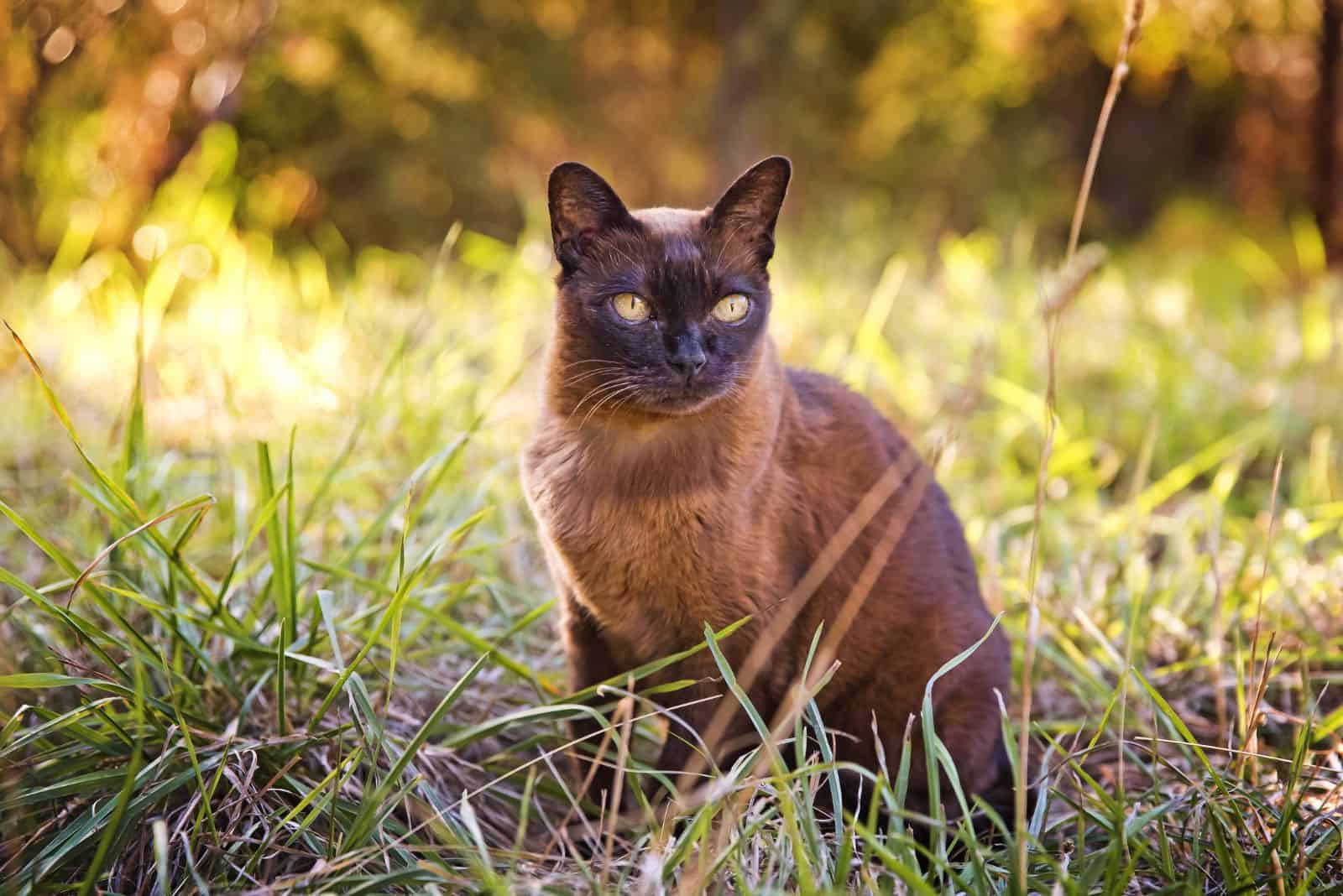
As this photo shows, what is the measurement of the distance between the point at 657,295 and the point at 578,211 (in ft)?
0.65

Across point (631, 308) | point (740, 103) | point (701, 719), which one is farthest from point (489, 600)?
point (740, 103)

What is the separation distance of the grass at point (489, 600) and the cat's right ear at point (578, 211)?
261mm

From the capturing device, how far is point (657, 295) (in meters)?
1.47

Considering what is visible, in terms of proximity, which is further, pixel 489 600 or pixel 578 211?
pixel 489 600

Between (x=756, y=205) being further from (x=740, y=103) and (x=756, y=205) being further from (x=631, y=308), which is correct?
(x=740, y=103)

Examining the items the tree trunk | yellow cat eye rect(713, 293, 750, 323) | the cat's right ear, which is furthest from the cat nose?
the tree trunk

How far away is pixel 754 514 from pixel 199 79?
3533mm

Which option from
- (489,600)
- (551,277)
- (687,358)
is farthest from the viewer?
(489,600)

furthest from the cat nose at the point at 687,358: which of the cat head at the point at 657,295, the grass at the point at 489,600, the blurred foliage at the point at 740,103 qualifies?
the blurred foliage at the point at 740,103

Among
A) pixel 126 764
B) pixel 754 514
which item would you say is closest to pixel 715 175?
pixel 754 514

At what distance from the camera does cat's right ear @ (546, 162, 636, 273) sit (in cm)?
151

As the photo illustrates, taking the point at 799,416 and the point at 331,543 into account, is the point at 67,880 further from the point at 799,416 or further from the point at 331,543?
the point at 799,416

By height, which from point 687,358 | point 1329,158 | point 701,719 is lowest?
point 701,719

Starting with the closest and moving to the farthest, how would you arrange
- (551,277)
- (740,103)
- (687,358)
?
1. (687,358)
2. (551,277)
3. (740,103)
